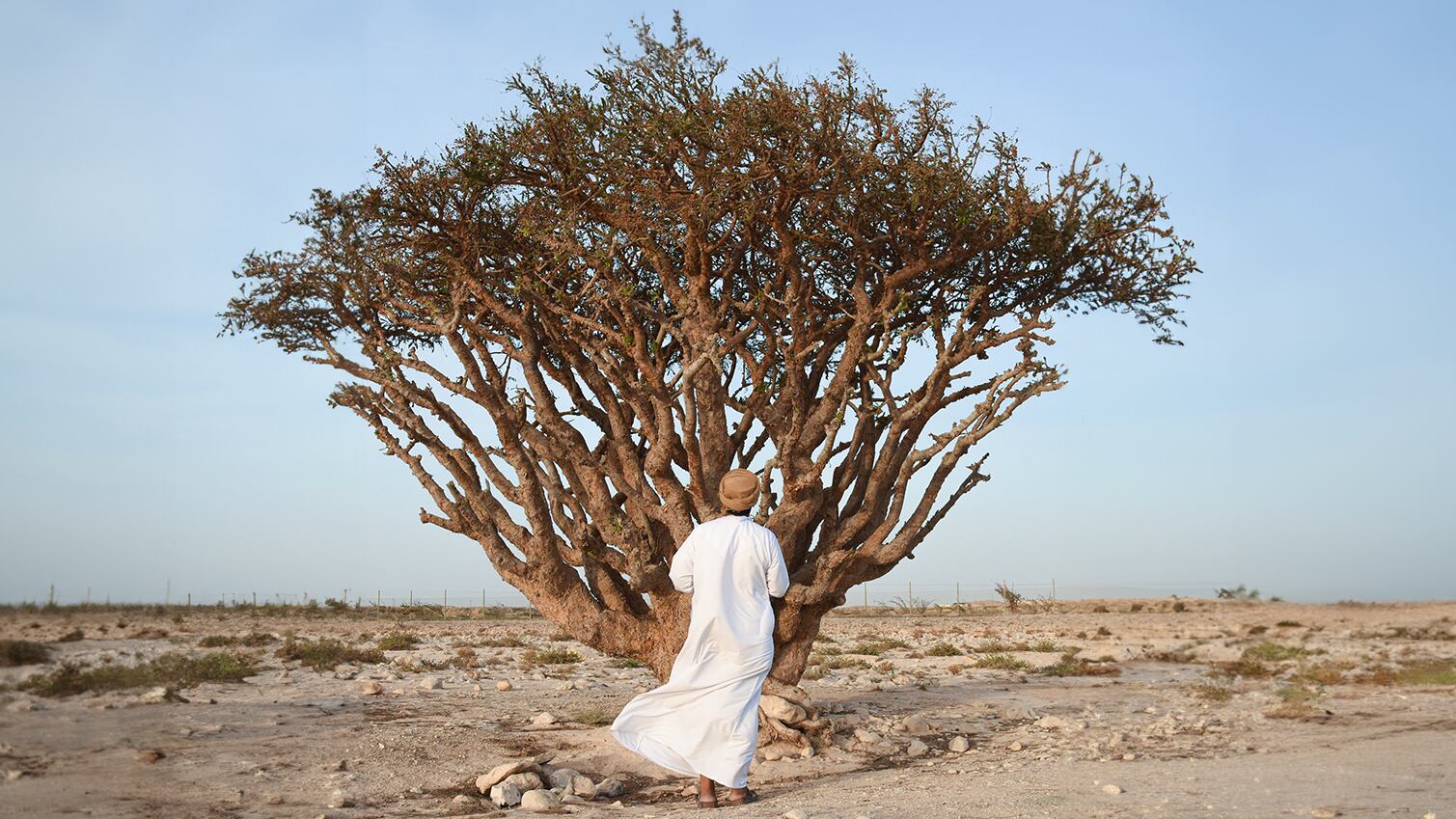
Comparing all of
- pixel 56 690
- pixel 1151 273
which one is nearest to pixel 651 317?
pixel 1151 273

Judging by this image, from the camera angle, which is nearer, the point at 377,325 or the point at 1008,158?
the point at 1008,158

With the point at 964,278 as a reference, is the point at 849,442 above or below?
below

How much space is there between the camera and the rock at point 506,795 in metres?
8.73

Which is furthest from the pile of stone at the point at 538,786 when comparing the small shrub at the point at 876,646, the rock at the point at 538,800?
the small shrub at the point at 876,646

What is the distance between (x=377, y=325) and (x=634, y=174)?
13.8 ft


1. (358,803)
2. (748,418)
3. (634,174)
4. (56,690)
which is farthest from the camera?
(748,418)

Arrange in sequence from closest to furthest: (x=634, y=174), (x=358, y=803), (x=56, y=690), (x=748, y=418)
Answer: (x=56, y=690), (x=358, y=803), (x=634, y=174), (x=748, y=418)

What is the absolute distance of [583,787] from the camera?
Result: 9.19 meters

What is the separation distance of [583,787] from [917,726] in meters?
4.52

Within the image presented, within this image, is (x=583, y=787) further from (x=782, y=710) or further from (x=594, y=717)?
(x=594, y=717)

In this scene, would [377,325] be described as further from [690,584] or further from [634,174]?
[690,584]

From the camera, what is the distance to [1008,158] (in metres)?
11.6

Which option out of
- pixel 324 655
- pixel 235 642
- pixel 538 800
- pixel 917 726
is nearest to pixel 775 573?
pixel 538 800

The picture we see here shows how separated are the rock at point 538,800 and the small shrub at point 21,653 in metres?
4.11
